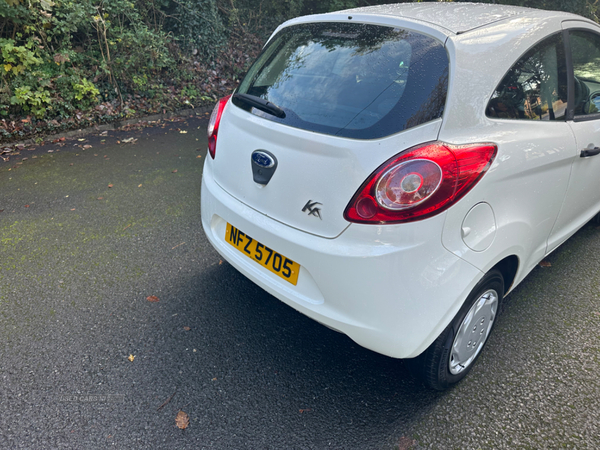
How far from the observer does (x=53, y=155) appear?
18.2 feet

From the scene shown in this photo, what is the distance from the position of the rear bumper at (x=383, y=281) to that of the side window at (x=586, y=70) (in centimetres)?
142

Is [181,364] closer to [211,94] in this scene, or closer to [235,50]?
[211,94]

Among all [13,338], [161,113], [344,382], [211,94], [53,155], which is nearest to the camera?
[344,382]

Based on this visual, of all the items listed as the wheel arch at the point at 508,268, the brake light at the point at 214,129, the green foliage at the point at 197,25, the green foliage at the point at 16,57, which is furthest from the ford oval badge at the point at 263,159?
the green foliage at the point at 197,25

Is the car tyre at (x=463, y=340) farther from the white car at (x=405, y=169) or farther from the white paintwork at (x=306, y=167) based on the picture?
Answer: the white paintwork at (x=306, y=167)

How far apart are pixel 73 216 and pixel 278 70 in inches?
105

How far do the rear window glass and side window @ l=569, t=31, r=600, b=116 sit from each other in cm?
120

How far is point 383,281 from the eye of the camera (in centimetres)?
Answer: 171

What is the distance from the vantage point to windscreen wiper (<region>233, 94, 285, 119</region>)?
6.83ft

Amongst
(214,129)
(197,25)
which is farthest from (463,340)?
(197,25)

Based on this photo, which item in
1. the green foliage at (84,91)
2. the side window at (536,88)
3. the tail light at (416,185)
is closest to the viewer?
the tail light at (416,185)

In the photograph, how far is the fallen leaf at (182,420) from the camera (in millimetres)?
1978

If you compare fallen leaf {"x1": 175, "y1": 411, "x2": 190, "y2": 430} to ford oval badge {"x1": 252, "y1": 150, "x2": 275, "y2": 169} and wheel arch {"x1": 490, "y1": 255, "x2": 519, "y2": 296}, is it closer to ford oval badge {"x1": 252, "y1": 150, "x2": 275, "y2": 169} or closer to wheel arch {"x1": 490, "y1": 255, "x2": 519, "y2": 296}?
ford oval badge {"x1": 252, "y1": 150, "x2": 275, "y2": 169}

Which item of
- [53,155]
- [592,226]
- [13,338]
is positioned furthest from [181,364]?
[53,155]
